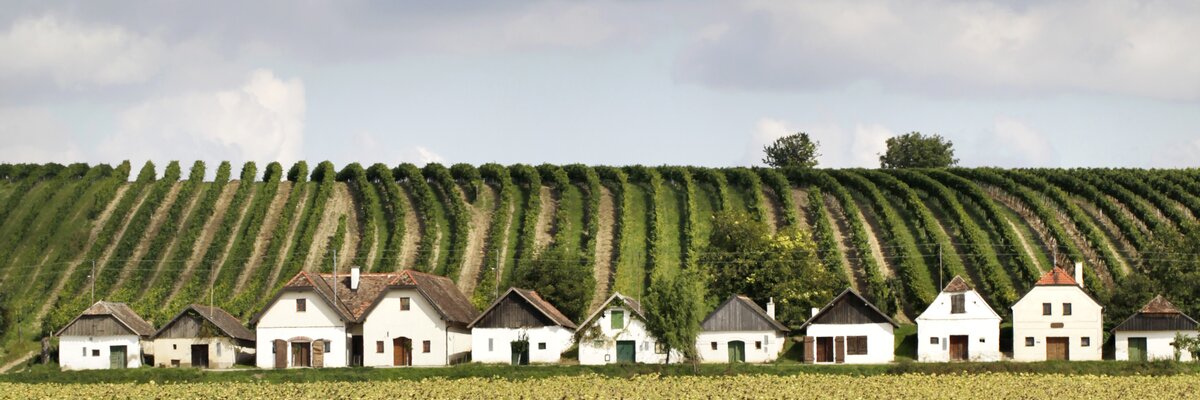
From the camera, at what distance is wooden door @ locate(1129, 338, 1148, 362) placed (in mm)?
84188

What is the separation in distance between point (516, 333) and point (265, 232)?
1767 inches

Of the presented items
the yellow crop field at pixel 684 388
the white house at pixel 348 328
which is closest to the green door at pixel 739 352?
the white house at pixel 348 328

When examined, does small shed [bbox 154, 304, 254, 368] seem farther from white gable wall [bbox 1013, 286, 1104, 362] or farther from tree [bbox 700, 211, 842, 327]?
white gable wall [bbox 1013, 286, 1104, 362]

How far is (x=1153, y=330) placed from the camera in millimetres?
83938

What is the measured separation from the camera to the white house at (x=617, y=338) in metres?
85.1

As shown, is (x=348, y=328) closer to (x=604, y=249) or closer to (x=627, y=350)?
(x=627, y=350)

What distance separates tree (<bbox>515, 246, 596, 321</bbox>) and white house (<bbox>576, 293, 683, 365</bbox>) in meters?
11.4

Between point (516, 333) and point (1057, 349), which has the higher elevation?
point (516, 333)

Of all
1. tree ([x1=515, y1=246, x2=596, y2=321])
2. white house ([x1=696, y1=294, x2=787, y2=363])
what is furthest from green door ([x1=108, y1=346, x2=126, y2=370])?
white house ([x1=696, y1=294, x2=787, y2=363])

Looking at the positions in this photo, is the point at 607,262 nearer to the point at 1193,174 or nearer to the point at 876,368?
the point at 876,368

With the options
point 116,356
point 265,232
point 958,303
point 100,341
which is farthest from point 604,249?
point 100,341

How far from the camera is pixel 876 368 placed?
76312 mm

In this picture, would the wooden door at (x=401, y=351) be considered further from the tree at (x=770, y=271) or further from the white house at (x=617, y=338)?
the tree at (x=770, y=271)

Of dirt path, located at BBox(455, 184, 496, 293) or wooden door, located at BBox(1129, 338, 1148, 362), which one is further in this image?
dirt path, located at BBox(455, 184, 496, 293)
